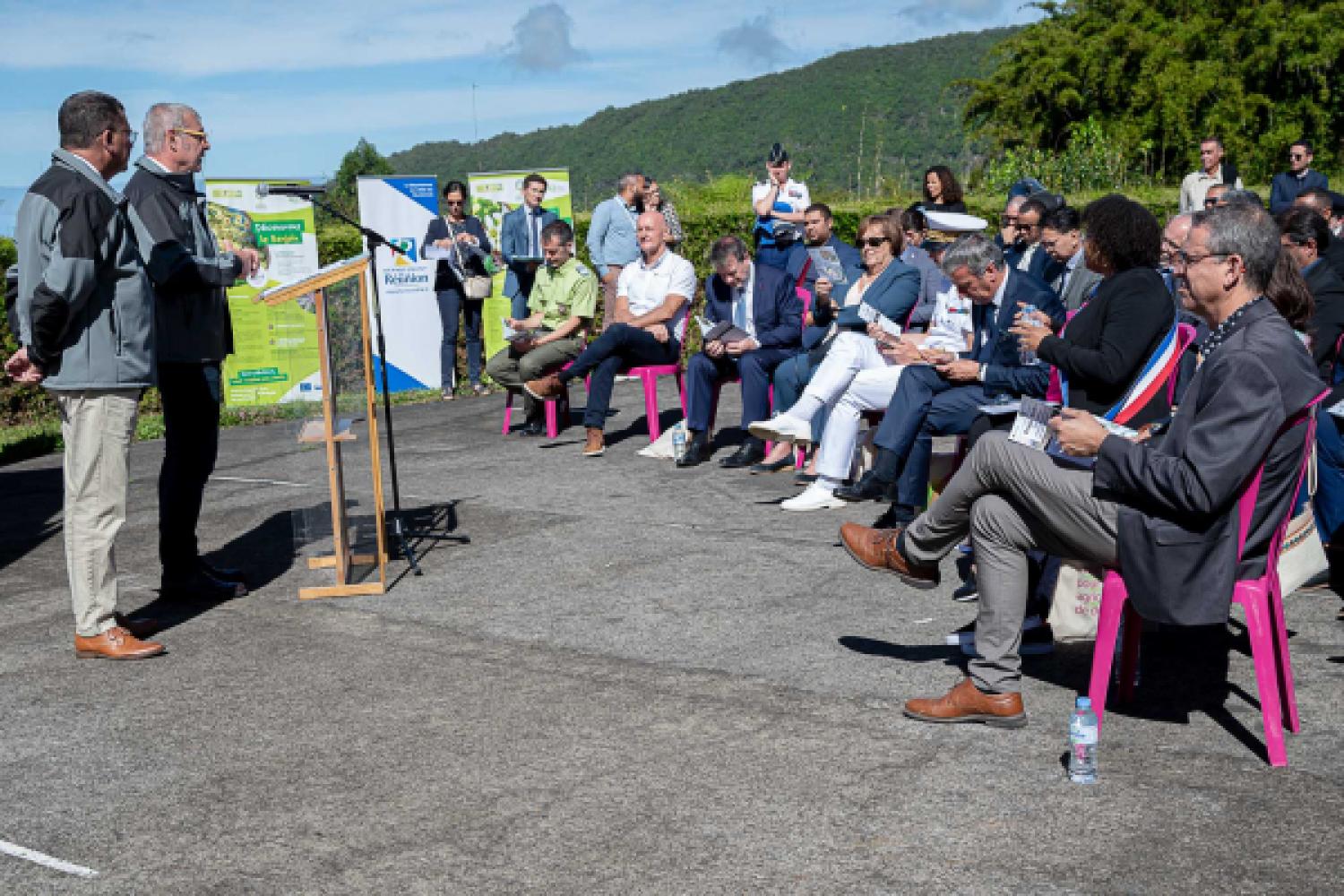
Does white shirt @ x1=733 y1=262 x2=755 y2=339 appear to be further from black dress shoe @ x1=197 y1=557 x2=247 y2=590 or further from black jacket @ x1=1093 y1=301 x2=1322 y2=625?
black jacket @ x1=1093 y1=301 x2=1322 y2=625

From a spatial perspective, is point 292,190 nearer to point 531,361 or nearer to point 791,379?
point 791,379

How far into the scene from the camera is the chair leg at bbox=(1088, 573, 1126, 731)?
14.7 ft

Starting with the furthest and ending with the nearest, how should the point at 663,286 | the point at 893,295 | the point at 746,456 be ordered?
the point at 663,286 → the point at 746,456 → the point at 893,295

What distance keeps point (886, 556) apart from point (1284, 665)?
4.51ft

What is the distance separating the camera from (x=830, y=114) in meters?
75.0

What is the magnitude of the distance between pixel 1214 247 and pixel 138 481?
27.5ft

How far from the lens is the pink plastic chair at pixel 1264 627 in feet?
13.9

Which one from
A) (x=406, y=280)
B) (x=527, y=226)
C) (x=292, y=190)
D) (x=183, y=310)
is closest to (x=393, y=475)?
(x=183, y=310)

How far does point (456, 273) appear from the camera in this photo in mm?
15102

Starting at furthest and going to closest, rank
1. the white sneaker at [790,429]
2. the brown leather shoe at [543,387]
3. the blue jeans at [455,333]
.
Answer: the blue jeans at [455,333] → the brown leather shoe at [543,387] → the white sneaker at [790,429]

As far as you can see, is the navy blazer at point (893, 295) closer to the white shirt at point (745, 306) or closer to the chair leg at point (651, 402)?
the white shirt at point (745, 306)

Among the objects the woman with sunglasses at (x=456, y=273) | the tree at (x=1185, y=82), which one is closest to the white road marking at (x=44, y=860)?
the woman with sunglasses at (x=456, y=273)

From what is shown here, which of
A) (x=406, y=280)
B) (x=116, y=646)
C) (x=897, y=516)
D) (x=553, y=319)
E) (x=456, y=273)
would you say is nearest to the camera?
(x=116, y=646)

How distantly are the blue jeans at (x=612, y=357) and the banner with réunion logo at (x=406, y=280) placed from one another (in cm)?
523
